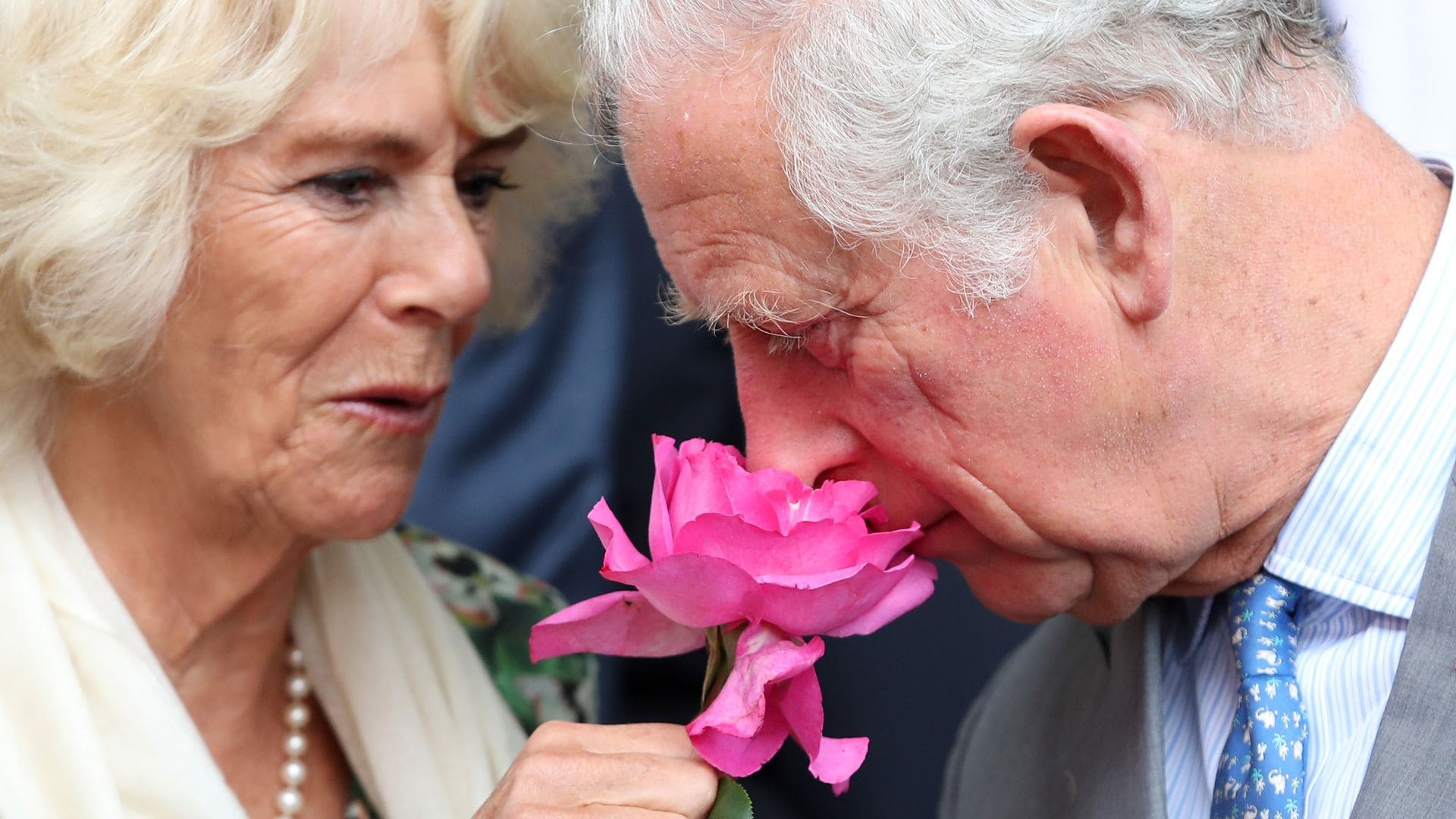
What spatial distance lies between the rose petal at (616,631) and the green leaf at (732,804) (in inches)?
6.6

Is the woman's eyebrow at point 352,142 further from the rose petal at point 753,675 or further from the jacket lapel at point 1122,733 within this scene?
the jacket lapel at point 1122,733

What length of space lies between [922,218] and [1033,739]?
41.6 inches

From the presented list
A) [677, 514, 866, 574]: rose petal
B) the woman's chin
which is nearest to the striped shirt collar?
[677, 514, 866, 574]: rose petal

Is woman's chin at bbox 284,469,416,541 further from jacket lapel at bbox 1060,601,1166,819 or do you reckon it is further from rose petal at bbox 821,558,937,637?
jacket lapel at bbox 1060,601,1166,819

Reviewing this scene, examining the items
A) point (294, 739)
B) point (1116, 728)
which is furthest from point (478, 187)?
point (1116, 728)

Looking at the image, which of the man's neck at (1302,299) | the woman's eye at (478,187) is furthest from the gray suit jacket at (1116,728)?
the woman's eye at (478,187)

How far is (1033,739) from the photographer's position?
2.09 meters

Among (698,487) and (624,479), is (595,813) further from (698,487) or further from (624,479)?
(624,479)

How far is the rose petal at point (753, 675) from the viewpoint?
127 centimetres

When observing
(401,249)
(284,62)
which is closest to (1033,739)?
(401,249)

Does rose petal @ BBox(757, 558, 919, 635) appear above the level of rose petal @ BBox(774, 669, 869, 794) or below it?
above

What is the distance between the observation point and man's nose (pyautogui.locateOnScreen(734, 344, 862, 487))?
160 cm

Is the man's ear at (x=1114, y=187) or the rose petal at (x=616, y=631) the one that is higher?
the man's ear at (x=1114, y=187)

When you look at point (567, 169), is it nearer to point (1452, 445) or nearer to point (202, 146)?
point (202, 146)
